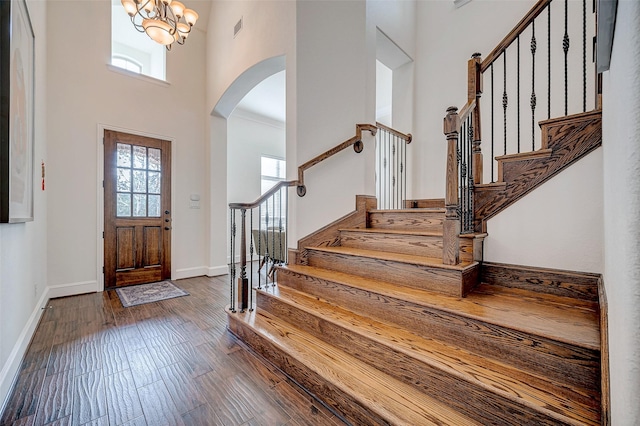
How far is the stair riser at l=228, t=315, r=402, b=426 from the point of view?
1327mm

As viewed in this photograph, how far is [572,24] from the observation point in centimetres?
287

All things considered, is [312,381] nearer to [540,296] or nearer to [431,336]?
[431,336]

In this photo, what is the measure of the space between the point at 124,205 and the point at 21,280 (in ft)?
6.65

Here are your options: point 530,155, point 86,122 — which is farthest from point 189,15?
point 530,155

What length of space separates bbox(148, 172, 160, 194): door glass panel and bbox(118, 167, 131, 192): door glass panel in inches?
10.4

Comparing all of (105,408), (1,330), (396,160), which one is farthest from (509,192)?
(1,330)

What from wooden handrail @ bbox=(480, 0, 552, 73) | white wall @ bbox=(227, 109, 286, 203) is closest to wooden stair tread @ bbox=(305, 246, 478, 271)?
wooden handrail @ bbox=(480, 0, 552, 73)

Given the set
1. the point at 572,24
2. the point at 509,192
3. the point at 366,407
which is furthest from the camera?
the point at 572,24

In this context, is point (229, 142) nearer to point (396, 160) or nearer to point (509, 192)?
point (396, 160)


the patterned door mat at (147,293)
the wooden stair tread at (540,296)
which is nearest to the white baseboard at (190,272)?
the patterned door mat at (147,293)

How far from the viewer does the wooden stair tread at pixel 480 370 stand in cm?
102

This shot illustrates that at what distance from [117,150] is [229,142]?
2.17 metres

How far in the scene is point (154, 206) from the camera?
13.9 feet

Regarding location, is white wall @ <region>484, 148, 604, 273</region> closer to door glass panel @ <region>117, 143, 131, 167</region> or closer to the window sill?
door glass panel @ <region>117, 143, 131, 167</region>
